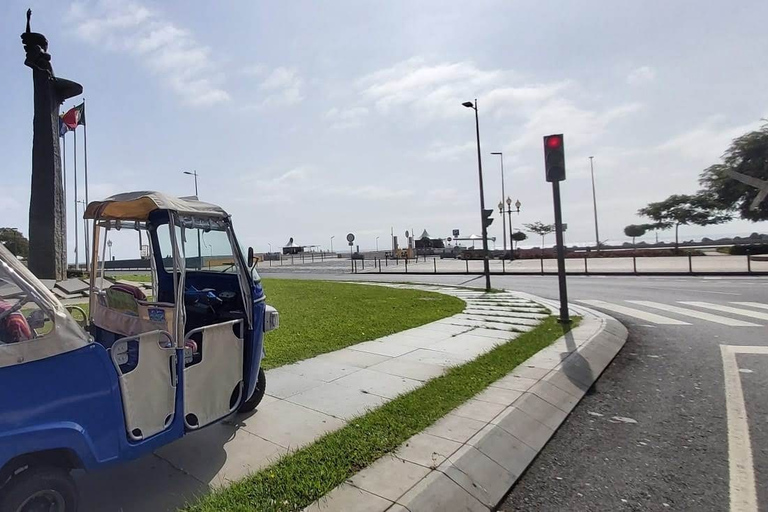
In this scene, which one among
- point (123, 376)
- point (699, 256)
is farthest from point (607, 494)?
point (699, 256)

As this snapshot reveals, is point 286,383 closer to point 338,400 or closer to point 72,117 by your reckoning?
point 338,400

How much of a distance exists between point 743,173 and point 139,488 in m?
51.9

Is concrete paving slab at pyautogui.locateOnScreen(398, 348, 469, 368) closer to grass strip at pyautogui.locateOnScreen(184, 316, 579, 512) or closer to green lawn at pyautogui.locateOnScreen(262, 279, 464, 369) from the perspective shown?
grass strip at pyautogui.locateOnScreen(184, 316, 579, 512)

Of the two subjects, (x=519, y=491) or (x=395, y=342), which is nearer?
(x=519, y=491)

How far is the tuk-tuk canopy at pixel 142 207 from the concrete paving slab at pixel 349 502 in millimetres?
2155

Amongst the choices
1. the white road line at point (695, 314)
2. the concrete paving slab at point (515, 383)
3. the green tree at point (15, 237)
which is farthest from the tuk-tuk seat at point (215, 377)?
the green tree at point (15, 237)

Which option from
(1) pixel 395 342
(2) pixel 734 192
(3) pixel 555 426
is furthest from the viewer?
(2) pixel 734 192

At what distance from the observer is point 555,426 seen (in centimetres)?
409

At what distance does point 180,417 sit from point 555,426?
3.27m

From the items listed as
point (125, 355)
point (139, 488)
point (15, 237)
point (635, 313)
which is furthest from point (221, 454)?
point (15, 237)

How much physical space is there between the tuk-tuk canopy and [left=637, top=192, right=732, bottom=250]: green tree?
166 ft

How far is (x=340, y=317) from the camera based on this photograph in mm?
9586

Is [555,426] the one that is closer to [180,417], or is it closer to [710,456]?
[710,456]

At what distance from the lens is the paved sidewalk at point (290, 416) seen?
2889 millimetres
